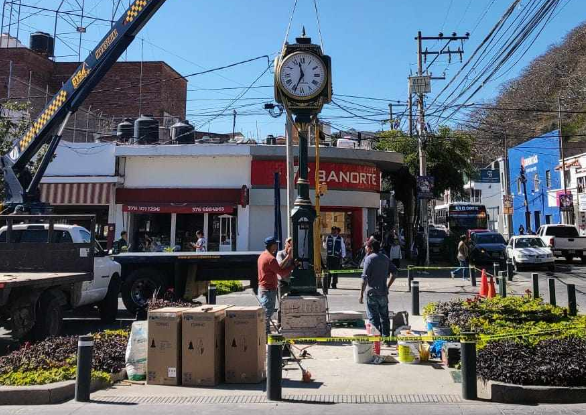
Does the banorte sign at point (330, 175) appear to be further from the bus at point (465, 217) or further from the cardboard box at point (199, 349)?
the cardboard box at point (199, 349)

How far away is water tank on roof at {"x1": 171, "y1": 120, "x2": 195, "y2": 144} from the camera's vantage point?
2898 centimetres

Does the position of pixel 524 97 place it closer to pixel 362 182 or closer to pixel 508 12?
pixel 362 182

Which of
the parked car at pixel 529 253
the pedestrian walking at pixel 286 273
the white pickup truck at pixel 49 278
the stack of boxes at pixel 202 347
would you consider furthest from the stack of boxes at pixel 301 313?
the parked car at pixel 529 253

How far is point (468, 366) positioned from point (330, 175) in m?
20.0

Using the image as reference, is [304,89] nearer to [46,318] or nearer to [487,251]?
[46,318]

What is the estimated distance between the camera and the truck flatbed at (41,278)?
8.45 m

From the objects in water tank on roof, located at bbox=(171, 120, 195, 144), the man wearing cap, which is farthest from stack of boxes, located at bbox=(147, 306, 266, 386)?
water tank on roof, located at bbox=(171, 120, 195, 144)

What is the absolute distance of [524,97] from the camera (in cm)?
6781

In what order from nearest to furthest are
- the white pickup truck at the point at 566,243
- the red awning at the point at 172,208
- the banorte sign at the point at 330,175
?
the red awning at the point at 172,208 → the banorte sign at the point at 330,175 → the white pickup truck at the point at 566,243

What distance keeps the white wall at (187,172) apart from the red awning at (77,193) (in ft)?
3.64

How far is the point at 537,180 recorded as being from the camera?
47531 mm

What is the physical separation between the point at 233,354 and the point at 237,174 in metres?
19.0

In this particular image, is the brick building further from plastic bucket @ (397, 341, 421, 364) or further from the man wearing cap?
plastic bucket @ (397, 341, 421, 364)

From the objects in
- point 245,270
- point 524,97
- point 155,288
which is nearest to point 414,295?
point 245,270
